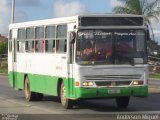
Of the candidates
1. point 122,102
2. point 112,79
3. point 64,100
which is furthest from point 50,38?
point 112,79

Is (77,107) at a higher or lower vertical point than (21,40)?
lower

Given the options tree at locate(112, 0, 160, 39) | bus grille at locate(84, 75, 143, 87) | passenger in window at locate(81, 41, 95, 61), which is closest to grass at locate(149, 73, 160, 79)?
tree at locate(112, 0, 160, 39)

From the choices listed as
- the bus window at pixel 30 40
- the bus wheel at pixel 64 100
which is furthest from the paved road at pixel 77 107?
the bus window at pixel 30 40

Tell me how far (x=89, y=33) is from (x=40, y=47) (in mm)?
4000

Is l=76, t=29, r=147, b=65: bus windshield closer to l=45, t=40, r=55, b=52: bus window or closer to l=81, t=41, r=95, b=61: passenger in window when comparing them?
l=81, t=41, r=95, b=61: passenger in window

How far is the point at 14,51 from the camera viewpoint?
2506 centimetres

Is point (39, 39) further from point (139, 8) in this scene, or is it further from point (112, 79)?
point (139, 8)

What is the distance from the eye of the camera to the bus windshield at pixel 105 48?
18.1 metres

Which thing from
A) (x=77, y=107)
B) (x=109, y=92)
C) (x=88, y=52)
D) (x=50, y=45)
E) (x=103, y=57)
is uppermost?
(x=50, y=45)

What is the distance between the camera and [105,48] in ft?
59.6

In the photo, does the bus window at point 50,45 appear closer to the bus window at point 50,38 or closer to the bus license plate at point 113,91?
the bus window at point 50,38

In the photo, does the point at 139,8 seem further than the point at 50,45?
Yes

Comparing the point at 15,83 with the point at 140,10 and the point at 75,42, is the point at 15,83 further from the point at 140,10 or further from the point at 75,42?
the point at 140,10

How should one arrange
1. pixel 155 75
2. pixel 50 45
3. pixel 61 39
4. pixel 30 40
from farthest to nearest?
pixel 155 75 < pixel 30 40 < pixel 50 45 < pixel 61 39
